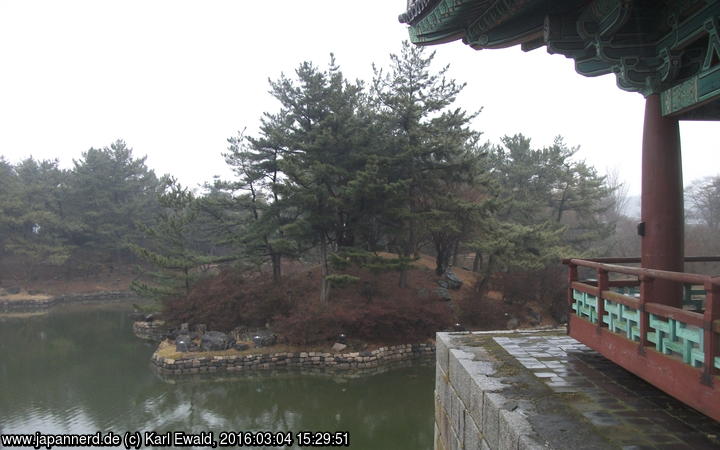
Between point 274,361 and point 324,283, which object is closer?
point 274,361

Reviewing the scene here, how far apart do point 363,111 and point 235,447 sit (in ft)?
41.5

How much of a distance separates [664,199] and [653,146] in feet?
1.37

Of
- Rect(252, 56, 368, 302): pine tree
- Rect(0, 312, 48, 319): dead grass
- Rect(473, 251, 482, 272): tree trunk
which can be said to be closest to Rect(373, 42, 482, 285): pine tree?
Rect(252, 56, 368, 302): pine tree

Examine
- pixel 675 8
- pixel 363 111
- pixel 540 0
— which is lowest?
pixel 675 8

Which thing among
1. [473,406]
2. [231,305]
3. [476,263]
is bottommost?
[231,305]

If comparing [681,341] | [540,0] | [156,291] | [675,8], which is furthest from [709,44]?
[156,291]

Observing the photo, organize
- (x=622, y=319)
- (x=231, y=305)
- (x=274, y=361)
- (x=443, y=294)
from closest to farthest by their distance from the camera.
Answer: (x=622, y=319)
(x=274, y=361)
(x=231, y=305)
(x=443, y=294)

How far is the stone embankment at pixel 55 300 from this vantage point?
82.1 feet

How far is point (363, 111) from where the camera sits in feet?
59.0

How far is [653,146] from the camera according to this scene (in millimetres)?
3689

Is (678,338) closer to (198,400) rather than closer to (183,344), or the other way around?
(198,400)

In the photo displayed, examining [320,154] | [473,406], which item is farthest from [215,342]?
[473,406]

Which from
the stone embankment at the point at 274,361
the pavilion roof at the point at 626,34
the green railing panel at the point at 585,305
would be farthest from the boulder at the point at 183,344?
the green railing panel at the point at 585,305

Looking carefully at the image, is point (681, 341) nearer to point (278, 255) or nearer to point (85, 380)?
point (85, 380)
